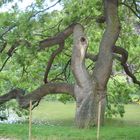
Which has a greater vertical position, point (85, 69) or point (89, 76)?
point (85, 69)

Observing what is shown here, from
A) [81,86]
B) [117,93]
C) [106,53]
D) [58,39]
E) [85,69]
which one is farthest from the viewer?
[117,93]

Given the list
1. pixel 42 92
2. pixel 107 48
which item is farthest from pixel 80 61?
pixel 42 92

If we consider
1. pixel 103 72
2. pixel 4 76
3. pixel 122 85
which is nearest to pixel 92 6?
pixel 103 72

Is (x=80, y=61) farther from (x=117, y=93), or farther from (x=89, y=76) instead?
(x=117, y=93)

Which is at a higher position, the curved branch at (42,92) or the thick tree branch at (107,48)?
the thick tree branch at (107,48)

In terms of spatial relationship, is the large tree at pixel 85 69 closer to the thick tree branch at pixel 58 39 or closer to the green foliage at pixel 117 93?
the thick tree branch at pixel 58 39

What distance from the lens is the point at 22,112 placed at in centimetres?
3011

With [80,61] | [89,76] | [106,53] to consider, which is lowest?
[89,76]

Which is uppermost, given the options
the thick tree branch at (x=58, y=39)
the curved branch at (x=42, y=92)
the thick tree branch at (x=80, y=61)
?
the thick tree branch at (x=58, y=39)

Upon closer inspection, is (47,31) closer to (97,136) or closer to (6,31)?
(6,31)

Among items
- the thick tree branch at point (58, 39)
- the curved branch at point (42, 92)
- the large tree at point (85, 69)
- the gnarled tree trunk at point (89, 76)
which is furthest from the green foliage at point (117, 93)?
the gnarled tree trunk at point (89, 76)

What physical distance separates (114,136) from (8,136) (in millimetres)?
3391

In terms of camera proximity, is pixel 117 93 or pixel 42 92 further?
pixel 117 93

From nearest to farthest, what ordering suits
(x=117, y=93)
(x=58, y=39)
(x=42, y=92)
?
(x=42, y=92), (x=58, y=39), (x=117, y=93)
